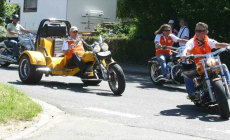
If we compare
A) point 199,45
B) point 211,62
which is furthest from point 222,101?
point 199,45

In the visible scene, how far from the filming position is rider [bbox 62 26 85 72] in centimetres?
1170

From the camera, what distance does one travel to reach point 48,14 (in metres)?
30.8

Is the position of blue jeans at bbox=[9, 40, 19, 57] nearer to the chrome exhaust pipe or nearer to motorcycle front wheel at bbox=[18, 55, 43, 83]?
the chrome exhaust pipe

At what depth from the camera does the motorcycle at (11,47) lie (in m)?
16.4

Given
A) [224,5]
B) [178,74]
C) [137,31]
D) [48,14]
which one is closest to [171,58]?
[178,74]

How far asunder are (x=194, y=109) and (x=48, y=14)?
2265cm

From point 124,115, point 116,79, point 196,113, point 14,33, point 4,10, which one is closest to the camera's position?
point 124,115

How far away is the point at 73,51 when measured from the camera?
476 inches

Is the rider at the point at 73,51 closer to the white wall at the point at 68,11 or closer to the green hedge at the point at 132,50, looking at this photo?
the green hedge at the point at 132,50

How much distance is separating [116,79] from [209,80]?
2938 mm

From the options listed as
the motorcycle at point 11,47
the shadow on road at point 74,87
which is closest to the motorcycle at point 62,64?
the shadow on road at point 74,87

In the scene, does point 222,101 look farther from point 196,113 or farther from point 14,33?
point 14,33

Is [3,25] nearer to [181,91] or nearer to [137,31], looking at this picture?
[137,31]

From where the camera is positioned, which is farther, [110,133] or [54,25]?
[54,25]
